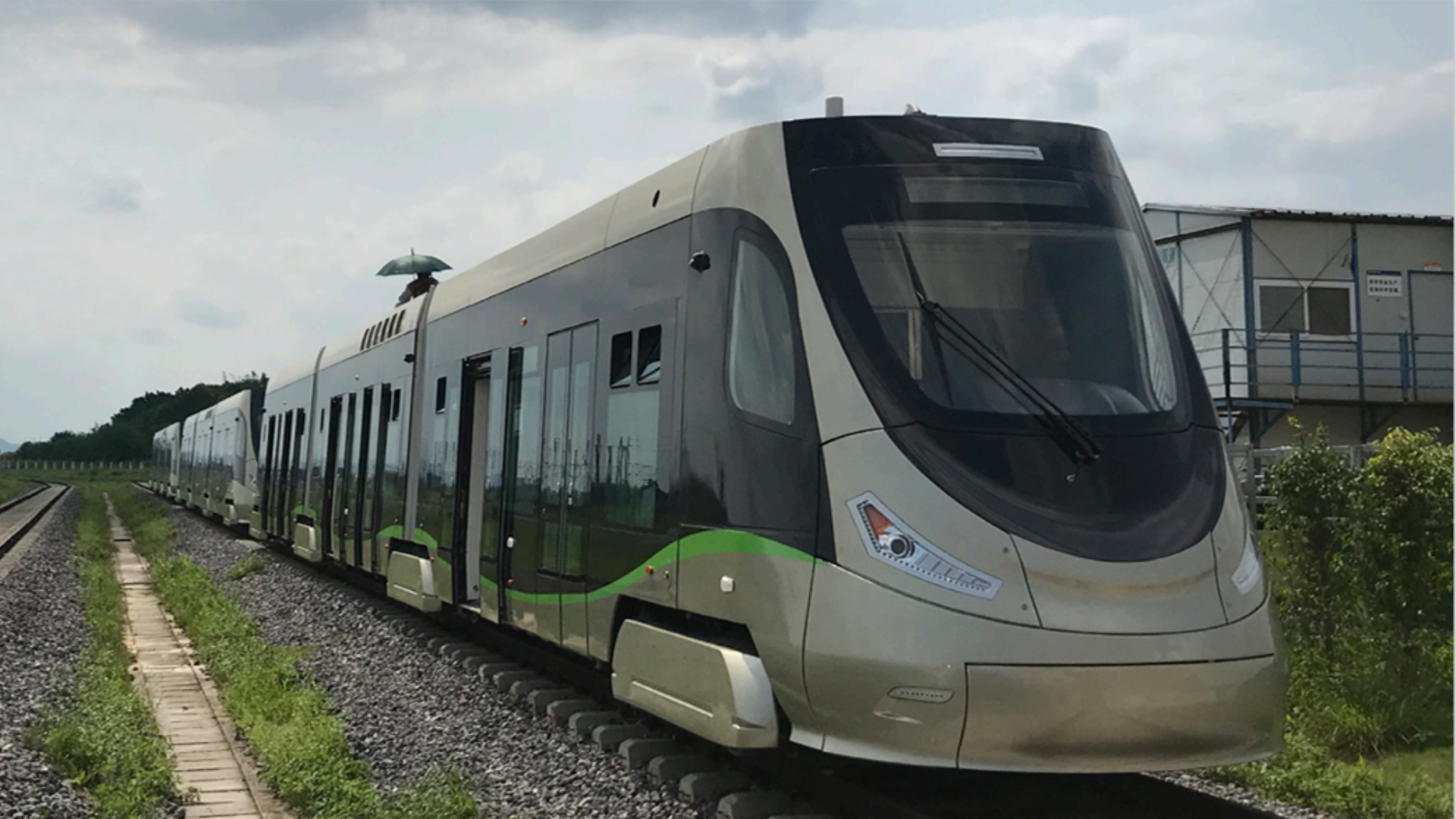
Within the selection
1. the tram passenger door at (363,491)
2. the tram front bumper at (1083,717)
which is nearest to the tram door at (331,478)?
the tram passenger door at (363,491)

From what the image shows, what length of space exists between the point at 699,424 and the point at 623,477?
43.6 inches

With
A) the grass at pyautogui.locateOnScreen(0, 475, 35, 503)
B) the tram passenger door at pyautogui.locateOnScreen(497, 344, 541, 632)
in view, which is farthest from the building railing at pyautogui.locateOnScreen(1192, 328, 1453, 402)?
the grass at pyautogui.locateOnScreen(0, 475, 35, 503)

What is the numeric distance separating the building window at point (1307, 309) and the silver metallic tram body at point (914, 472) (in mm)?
14502

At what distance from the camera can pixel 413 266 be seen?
81.3ft

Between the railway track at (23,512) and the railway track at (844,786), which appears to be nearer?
the railway track at (844,786)

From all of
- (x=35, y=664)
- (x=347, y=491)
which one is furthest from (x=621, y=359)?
(x=347, y=491)

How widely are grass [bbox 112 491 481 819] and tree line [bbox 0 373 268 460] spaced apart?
107919 mm

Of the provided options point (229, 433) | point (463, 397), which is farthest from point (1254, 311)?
point (229, 433)

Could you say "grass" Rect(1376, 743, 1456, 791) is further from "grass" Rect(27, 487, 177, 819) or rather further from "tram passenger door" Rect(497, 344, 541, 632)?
"grass" Rect(27, 487, 177, 819)

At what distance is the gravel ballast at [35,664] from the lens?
7145mm

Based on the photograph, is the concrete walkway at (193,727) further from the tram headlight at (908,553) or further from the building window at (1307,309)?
the building window at (1307,309)

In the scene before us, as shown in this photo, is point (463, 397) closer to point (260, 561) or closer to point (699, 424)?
point (699, 424)

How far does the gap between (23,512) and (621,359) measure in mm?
40111

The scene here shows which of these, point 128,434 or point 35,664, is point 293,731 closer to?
point 35,664
